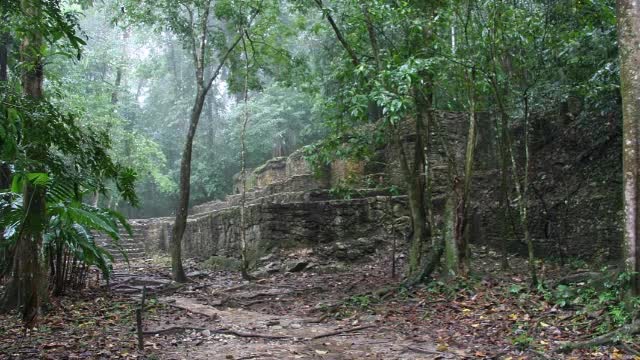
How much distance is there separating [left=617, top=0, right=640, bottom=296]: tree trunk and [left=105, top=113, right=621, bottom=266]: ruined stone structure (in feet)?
9.73

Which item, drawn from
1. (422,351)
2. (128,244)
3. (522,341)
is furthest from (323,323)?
(128,244)

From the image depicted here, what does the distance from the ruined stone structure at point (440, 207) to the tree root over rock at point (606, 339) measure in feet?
12.0

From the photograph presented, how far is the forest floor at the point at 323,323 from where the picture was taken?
509 cm

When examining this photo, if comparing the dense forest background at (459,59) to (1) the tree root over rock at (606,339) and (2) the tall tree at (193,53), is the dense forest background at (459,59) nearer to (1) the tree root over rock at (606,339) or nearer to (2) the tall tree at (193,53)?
(2) the tall tree at (193,53)

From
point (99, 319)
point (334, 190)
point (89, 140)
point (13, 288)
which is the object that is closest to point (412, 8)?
point (334, 190)

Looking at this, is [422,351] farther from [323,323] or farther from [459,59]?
[459,59]

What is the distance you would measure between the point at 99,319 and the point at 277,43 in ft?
25.5

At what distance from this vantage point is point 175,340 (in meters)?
5.93

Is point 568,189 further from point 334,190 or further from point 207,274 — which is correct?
point 207,274

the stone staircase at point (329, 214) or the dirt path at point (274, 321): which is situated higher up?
the stone staircase at point (329, 214)

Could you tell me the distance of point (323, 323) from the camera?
6898 mm

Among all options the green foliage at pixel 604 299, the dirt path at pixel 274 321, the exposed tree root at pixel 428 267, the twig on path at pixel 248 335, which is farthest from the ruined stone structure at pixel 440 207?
the twig on path at pixel 248 335

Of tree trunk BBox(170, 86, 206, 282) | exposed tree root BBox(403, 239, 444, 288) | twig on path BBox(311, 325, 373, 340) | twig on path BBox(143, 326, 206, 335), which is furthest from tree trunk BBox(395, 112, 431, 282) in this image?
tree trunk BBox(170, 86, 206, 282)

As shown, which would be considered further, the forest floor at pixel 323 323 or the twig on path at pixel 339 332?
the twig on path at pixel 339 332
